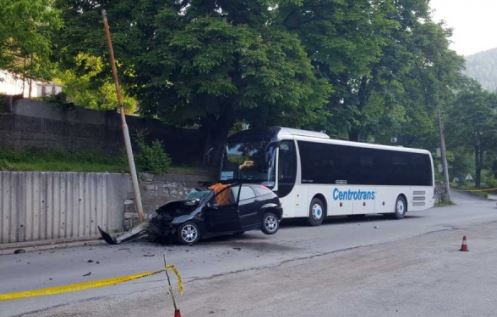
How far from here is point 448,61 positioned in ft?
109

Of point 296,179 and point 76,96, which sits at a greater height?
point 76,96

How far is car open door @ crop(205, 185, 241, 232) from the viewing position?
14641 mm

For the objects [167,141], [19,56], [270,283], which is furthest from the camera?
[167,141]

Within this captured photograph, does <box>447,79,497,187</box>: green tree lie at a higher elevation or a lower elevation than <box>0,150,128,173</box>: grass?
higher

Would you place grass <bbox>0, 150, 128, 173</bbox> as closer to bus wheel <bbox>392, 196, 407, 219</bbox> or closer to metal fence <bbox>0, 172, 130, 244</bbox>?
metal fence <bbox>0, 172, 130, 244</bbox>

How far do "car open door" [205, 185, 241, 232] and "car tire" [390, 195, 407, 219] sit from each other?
38.1ft

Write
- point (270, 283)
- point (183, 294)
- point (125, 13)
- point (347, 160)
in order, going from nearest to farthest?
point (183, 294) < point (270, 283) < point (125, 13) < point (347, 160)

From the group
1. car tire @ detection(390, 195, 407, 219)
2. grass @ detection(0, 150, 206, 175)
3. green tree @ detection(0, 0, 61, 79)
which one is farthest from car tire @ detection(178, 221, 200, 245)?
car tire @ detection(390, 195, 407, 219)

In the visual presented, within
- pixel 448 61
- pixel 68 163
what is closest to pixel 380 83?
pixel 448 61

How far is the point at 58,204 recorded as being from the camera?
15.8 metres

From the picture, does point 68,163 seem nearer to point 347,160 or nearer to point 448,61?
point 347,160

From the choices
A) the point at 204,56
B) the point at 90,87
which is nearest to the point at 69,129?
the point at 90,87

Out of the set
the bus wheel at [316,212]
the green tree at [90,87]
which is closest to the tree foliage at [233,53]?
the green tree at [90,87]

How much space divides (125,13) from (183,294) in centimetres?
1368
